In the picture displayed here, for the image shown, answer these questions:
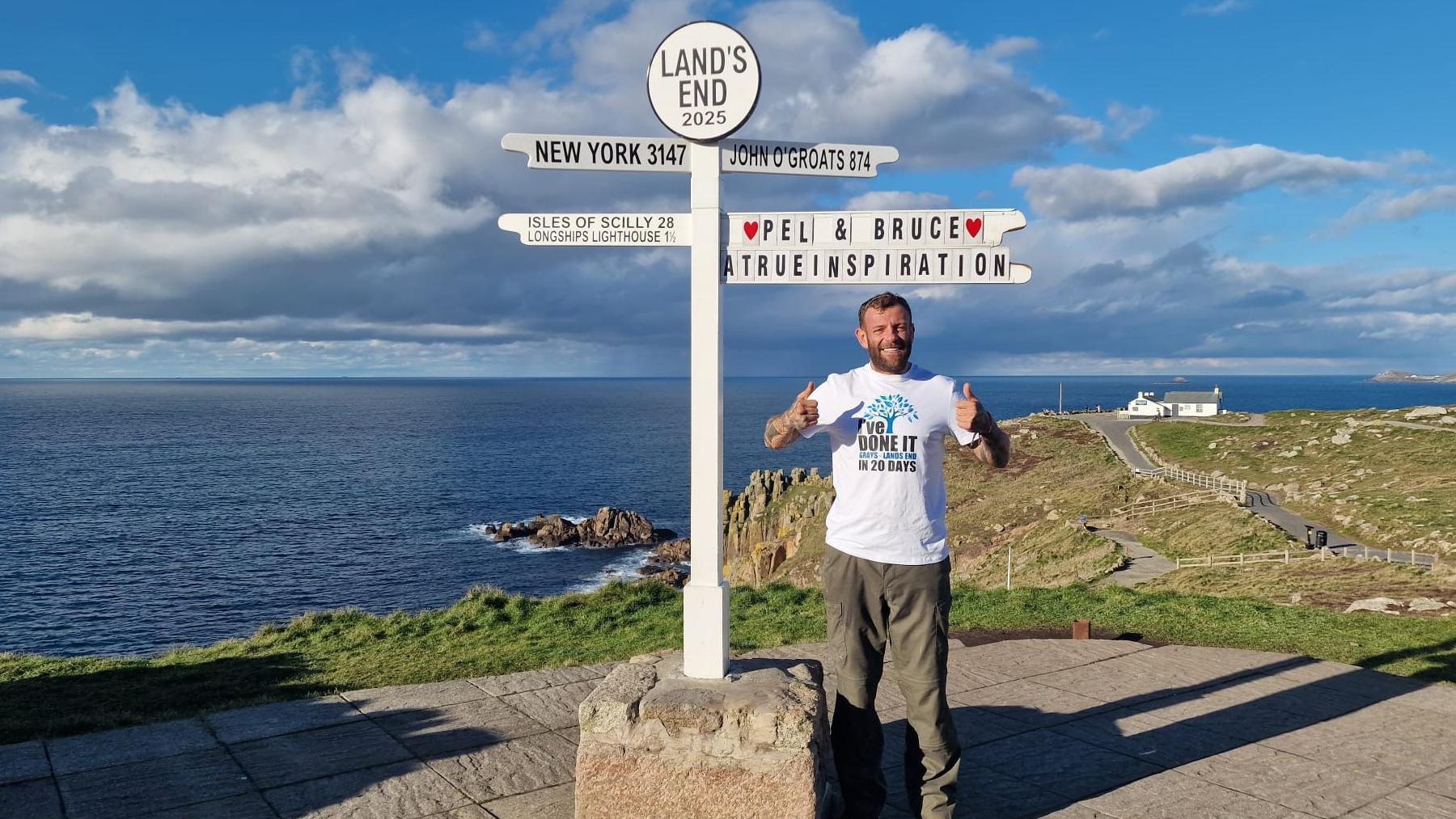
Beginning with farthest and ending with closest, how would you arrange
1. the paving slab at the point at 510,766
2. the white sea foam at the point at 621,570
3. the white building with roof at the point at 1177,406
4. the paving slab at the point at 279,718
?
the white building with roof at the point at 1177,406, the white sea foam at the point at 621,570, the paving slab at the point at 279,718, the paving slab at the point at 510,766

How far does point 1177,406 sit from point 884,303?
305 ft

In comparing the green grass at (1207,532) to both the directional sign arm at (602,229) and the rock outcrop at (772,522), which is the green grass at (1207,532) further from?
the directional sign arm at (602,229)

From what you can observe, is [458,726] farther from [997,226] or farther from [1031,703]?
[997,226]

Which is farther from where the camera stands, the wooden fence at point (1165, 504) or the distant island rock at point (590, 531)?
the distant island rock at point (590, 531)

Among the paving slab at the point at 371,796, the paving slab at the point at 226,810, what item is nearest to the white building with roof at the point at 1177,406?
the paving slab at the point at 371,796

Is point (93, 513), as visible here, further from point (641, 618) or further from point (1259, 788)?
point (1259, 788)

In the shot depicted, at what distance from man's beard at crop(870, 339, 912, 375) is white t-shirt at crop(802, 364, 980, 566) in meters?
0.05

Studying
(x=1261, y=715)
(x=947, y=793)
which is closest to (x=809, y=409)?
(x=947, y=793)

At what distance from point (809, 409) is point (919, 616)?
1.04 meters

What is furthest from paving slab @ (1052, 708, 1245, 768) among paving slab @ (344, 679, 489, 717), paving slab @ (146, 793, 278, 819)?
paving slab @ (146, 793, 278, 819)

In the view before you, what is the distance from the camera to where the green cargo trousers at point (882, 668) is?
3898mm

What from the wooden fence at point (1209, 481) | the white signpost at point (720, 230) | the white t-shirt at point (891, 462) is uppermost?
the white signpost at point (720, 230)

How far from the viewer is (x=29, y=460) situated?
282ft

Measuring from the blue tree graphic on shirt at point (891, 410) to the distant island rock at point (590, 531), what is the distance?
150 ft
